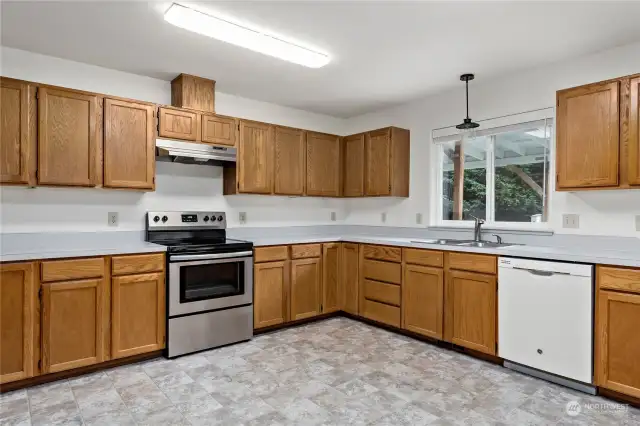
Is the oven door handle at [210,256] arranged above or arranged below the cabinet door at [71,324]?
above

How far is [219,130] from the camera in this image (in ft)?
12.3

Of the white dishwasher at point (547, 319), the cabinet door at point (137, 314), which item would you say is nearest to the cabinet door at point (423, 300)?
the white dishwasher at point (547, 319)

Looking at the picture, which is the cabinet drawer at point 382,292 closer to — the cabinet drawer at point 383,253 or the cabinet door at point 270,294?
the cabinet drawer at point 383,253

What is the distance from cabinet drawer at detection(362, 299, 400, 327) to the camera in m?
3.86

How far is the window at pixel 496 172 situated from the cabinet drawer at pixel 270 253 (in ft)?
5.76

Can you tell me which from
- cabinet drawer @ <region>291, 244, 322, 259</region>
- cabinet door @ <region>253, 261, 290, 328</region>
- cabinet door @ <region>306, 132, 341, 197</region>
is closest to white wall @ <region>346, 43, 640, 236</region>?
cabinet door @ <region>306, 132, 341, 197</region>

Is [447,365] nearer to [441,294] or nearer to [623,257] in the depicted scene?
[441,294]

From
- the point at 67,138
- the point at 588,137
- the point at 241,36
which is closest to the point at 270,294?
the point at 67,138

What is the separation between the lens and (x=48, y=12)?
2.48 metres

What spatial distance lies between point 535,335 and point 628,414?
25.7 inches

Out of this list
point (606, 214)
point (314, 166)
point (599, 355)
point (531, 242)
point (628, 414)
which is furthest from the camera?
point (314, 166)

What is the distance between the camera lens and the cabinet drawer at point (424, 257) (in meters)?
3.47

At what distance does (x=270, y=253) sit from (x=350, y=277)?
1026 millimetres

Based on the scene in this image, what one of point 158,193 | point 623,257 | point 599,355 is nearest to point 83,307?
point 158,193
